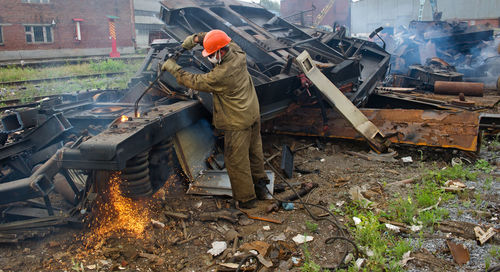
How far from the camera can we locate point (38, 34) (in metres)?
21.1

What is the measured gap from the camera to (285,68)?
191 inches

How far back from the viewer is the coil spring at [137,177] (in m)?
3.35

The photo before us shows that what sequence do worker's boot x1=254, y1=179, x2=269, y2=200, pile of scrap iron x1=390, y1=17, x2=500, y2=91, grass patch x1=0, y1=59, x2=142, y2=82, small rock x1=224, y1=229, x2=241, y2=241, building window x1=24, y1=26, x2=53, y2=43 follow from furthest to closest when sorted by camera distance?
1. building window x1=24, y1=26, x2=53, y2=43
2. grass patch x1=0, y1=59, x2=142, y2=82
3. pile of scrap iron x1=390, y1=17, x2=500, y2=91
4. worker's boot x1=254, y1=179, x2=269, y2=200
5. small rock x1=224, y1=229, x2=241, y2=241

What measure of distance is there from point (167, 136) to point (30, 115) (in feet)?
5.61

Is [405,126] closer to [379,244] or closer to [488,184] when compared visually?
[488,184]

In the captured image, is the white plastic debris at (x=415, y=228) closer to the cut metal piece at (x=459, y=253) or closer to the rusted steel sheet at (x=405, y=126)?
the cut metal piece at (x=459, y=253)

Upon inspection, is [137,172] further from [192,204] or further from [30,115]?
[30,115]

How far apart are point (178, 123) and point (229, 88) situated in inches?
28.5

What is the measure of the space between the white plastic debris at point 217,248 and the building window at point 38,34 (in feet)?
73.1

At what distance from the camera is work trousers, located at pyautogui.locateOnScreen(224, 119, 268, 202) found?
3887 mm

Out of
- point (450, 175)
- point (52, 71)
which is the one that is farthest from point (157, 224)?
point (52, 71)

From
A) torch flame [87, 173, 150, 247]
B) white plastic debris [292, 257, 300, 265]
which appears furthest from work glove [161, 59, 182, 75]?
white plastic debris [292, 257, 300, 265]

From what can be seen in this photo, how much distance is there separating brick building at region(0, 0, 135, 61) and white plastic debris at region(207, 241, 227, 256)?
794 inches

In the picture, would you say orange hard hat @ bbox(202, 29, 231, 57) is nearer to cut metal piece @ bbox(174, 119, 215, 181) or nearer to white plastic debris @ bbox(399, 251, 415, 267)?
cut metal piece @ bbox(174, 119, 215, 181)
